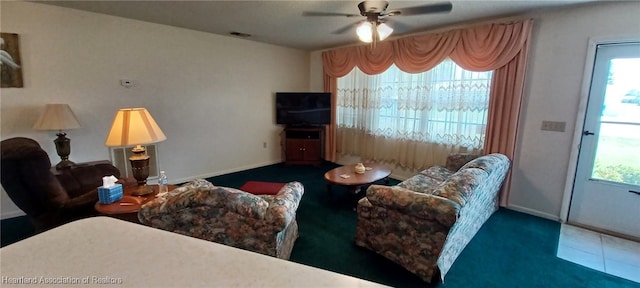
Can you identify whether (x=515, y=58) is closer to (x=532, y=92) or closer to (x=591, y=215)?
(x=532, y=92)

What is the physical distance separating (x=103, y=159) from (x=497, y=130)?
16.4ft

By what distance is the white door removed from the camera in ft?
8.93

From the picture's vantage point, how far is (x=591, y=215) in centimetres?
299

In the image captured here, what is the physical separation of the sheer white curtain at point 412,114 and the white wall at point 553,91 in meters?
0.48

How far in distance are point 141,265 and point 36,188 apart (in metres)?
2.17

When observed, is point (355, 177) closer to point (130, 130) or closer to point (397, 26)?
point (397, 26)

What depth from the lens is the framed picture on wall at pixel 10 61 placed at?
2.86m

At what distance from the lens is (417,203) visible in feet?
6.66

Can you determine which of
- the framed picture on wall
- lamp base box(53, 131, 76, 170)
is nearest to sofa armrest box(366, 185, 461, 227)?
lamp base box(53, 131, 76, 170)

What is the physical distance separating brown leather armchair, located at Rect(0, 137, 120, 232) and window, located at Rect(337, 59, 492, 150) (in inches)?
153

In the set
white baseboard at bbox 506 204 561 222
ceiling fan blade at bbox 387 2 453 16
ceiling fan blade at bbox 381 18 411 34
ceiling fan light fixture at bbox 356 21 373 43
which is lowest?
white baseboard at bbox 506 204 561 222

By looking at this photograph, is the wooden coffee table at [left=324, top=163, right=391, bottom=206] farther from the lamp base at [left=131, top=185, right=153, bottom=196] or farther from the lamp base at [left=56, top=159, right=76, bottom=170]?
the lamp base at [left=56, top=159, right=76, bottom=170]

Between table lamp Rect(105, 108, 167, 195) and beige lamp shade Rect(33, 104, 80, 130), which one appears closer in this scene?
table lamp Rect(105, 108, 167, 195)

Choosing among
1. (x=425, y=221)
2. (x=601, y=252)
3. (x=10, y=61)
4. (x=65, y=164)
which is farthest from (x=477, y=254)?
(x=10, y=61)
